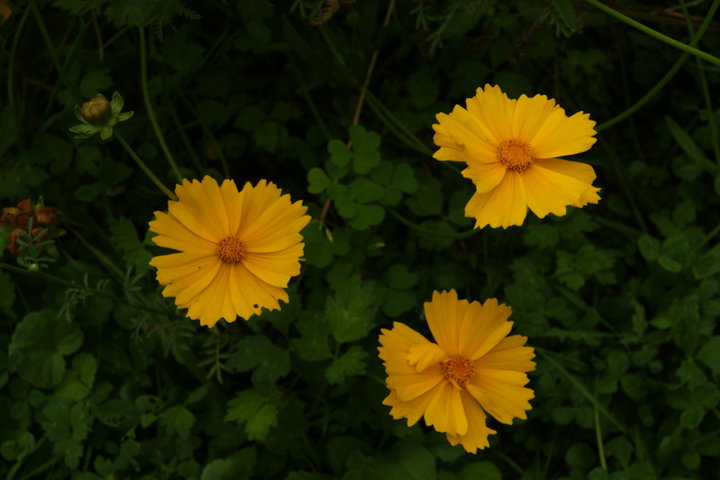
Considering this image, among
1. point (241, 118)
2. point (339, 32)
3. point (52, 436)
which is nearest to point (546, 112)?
point (339, 32)

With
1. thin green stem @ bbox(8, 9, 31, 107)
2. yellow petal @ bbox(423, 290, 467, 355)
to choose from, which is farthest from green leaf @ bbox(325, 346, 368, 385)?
thin green stem @ bbox(8, 9, 31, 107)

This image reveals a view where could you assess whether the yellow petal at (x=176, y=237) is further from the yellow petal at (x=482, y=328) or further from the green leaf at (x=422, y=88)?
the green leaf at (x=422, y=88)

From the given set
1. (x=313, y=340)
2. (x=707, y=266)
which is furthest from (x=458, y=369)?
(x=707, y=266)

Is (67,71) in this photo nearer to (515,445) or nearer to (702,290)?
(515,445)

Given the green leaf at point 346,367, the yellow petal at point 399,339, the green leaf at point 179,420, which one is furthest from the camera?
the green leaf at point 179,420

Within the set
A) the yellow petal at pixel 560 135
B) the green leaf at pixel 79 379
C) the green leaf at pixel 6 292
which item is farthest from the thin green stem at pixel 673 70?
the green leaf at pixel 6 292

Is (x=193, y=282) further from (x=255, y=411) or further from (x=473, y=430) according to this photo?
(x=473, y=430)
